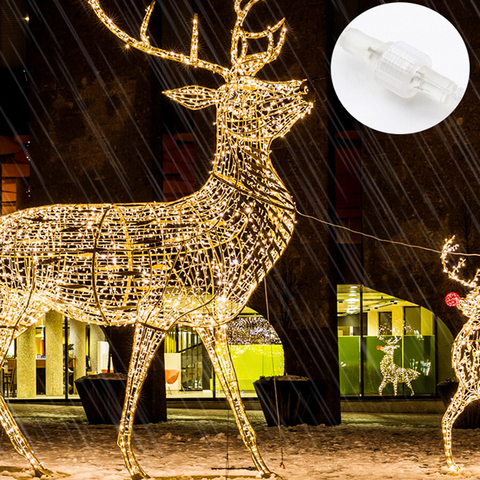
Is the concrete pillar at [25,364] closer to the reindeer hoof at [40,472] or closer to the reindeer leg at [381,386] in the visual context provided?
the reindeer leg at [381,386]

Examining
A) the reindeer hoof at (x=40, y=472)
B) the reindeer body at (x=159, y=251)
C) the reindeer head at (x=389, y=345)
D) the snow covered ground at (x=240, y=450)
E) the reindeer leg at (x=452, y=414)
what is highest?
the reindeer body at (x=159, y=251)

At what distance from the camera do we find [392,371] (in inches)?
524

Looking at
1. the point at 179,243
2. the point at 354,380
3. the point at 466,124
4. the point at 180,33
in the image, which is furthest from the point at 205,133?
the point at 179,243

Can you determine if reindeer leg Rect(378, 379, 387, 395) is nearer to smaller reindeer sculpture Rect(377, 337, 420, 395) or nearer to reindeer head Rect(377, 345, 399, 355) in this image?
smaller reindeer sculpture Rect(377, 337, 420, 395)

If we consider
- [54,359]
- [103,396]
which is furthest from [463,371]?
[54,359]

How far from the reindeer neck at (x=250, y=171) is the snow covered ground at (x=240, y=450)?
235 centimetres

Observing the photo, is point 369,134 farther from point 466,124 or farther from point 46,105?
point 46,105

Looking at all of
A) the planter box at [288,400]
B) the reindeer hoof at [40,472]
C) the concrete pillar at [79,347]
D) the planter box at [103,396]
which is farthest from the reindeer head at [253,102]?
the concrete pillar at [79,347]

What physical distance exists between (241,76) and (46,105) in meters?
7.15

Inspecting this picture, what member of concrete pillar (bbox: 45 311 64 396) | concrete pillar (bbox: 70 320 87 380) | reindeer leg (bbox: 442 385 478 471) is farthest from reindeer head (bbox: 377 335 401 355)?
reindeer leg (bbox: 442 385 478 471)

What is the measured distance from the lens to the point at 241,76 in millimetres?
5938

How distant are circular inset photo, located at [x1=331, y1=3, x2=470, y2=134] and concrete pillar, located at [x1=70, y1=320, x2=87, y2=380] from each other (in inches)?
388

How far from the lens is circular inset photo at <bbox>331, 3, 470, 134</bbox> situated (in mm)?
5859

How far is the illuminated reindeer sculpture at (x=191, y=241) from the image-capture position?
584 cm
